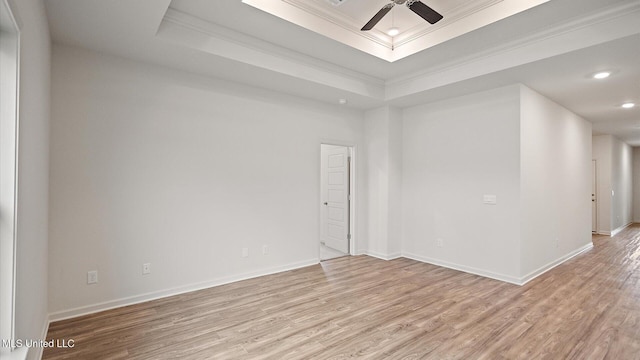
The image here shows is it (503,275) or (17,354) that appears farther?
(503,275)

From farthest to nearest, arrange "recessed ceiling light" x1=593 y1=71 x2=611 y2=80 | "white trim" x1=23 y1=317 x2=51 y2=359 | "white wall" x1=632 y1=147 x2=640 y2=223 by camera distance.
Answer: "white wall" x1=632 y1=147 x2=640 y2=223, "recessed ceiling light" x1=593 y1=71 x2=611 y2=80, "white trim" x1=23 y1=317 x2=51 y2=359

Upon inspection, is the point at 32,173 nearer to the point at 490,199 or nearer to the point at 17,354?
the point at 17,354

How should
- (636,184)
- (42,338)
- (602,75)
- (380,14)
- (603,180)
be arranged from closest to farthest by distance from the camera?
(42,338)
(380,14)
(602,75)
(603,180)
(636,184)

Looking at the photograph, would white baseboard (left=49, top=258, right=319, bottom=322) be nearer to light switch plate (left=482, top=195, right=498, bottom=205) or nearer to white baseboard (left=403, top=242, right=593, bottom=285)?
white baseboard (left=403, top=242, right=593, bottom=285)

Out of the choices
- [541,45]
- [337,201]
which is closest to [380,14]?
[541,45]

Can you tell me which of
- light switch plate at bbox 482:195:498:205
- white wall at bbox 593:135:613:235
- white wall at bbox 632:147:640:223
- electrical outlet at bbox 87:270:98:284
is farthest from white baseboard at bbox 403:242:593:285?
white wall at bbox 632:147:640:223

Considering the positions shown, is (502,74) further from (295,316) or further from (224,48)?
(295,316)

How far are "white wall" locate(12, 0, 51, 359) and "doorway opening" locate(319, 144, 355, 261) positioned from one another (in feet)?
12.5

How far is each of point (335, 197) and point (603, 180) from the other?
752 centimetres

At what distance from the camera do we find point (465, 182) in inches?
187

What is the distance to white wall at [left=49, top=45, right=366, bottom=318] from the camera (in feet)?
10.2

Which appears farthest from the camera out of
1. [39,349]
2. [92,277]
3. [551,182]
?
[551,182]

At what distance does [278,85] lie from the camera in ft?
14.1

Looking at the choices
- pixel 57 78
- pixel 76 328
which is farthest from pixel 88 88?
pixel 76 328
